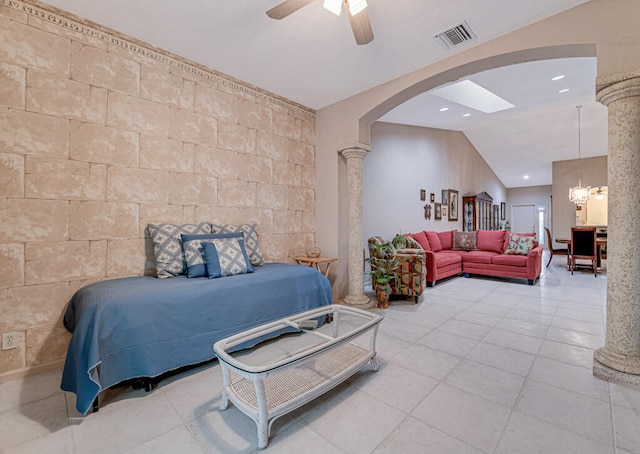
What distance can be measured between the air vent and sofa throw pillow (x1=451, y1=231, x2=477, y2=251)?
468 cm

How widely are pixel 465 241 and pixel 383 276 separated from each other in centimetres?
353

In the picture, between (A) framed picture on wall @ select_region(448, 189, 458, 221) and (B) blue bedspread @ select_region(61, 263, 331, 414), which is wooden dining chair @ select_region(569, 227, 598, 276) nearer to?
(A) framed picture on wall @ select_region(448, 189, 458, 221)

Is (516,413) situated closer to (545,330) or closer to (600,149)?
(545,330)

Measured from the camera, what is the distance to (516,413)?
173 centimetres

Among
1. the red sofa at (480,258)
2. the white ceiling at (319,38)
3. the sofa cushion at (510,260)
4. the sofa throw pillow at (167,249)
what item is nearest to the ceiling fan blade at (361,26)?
the white ceiling at (319,38)

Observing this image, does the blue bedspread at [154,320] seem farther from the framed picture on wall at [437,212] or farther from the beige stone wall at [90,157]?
the framed picture on wall at [437,212]

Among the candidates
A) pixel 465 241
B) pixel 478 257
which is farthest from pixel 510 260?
pixel 465 241

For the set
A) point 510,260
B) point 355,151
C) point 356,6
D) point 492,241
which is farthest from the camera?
point 492,241

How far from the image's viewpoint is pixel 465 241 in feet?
21.3

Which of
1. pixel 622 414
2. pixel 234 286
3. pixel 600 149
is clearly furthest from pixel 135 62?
pixel 600 149

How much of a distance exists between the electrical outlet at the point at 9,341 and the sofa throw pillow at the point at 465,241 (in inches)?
278

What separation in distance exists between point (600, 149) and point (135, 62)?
10.7 m

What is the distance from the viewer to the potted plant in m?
3.91

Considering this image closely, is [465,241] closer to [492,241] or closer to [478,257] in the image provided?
[492,241]
